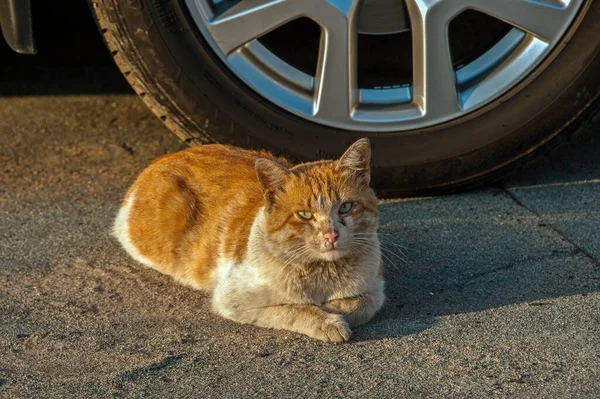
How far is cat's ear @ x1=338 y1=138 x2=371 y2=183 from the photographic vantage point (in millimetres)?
3359

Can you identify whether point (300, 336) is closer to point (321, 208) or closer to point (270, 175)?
point (321, 208)

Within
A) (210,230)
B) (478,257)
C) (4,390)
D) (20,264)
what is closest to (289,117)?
(210,230)

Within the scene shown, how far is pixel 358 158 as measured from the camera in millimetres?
3395

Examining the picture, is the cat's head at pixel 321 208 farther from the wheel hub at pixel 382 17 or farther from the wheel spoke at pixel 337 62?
the wheel hub at pixel 382 17

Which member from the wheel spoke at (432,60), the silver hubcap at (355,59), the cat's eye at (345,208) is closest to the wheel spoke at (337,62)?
the silver hubcap at (355,59)

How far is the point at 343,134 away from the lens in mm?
4230

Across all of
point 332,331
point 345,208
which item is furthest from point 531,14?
point 332,331

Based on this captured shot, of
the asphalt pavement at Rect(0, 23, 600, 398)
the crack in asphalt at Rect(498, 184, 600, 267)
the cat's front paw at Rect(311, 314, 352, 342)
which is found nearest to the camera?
the asphalt pavement at Rect(0, 23, 600, 398)

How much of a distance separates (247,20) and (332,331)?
1.56m

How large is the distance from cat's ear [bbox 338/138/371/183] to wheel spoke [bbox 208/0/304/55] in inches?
38.3

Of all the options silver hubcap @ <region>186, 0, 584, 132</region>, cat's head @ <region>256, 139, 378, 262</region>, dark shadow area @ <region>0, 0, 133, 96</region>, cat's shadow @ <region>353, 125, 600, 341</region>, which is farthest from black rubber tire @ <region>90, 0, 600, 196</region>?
dark shadow area @ <region>0, 0, 133, 96</region>

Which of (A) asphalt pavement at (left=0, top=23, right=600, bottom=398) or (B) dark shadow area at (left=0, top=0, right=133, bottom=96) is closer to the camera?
(A) asphalt pavement at (left=0, top=23, right=600, bottom=398)

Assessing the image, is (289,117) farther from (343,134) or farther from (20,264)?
(20,264)

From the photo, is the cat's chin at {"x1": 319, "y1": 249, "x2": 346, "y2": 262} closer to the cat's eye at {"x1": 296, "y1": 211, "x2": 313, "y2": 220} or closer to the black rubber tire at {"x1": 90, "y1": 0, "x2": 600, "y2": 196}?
the cat's eye at {"x1": 296, "y1": 211, "x2": 313, "y2": 220}
